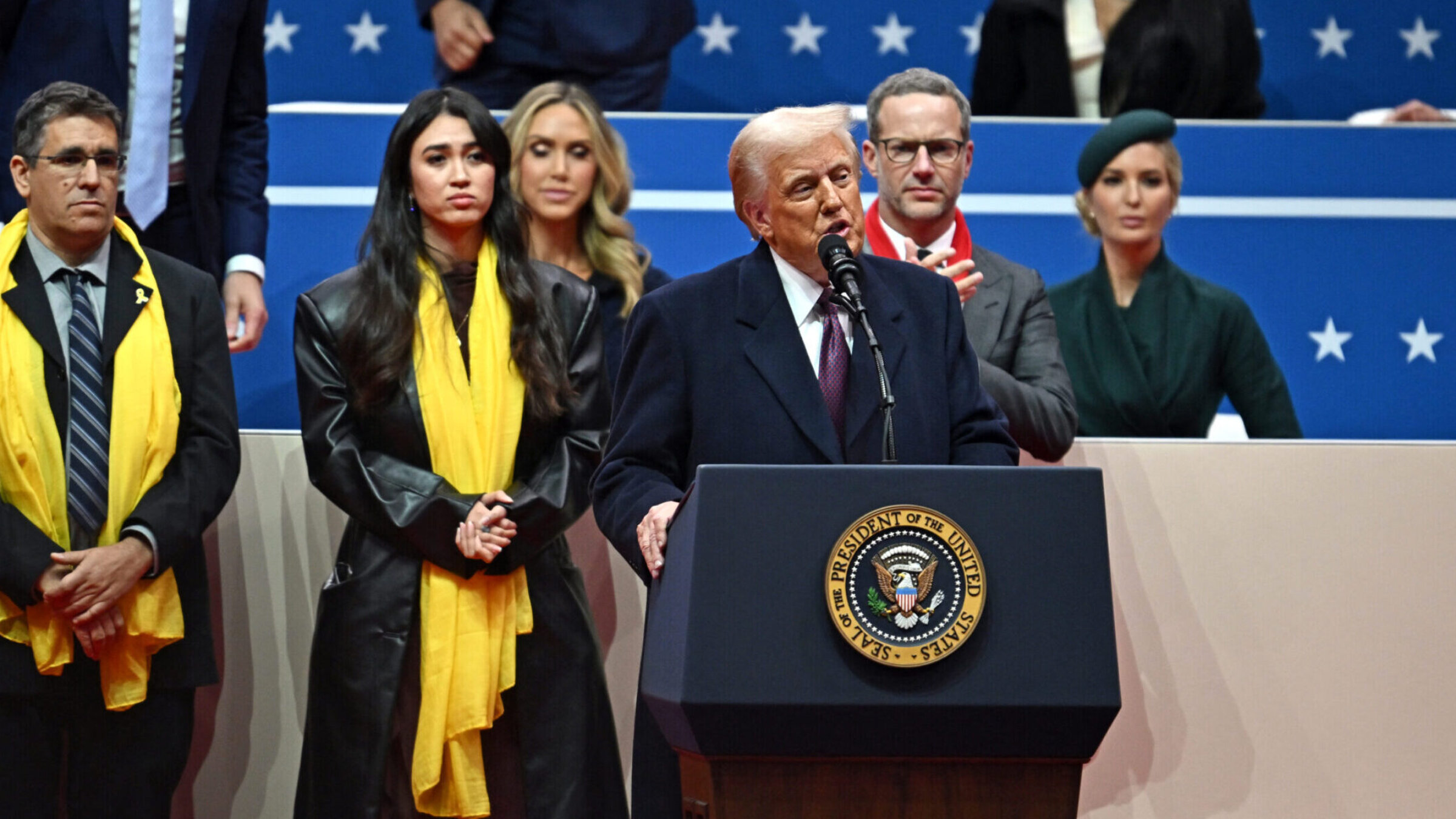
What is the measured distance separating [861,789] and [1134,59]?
3.00 m

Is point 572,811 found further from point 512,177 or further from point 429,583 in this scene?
point 512,177

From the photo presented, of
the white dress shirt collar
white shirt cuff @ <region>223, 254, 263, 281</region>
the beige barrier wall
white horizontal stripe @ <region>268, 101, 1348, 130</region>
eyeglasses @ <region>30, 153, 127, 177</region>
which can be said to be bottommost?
the beige barrier wall

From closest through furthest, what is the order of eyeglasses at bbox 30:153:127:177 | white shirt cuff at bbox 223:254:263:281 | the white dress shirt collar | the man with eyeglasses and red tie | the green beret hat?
eyeglasses at bbox 30:153:127:177
the man with eyeglasses and red tie
the white dress shirt collar
white shirt cuff at bbox 223:254:263:281
the green beret hat

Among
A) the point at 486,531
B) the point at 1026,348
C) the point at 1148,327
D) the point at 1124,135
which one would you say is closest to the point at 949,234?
the point at 1026,348

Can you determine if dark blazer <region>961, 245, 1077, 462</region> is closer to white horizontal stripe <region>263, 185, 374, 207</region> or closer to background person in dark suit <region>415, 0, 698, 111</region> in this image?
background person in dark suit <region>415, 0, 698, 111</region>

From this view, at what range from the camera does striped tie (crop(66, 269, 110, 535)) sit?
98.8 inches

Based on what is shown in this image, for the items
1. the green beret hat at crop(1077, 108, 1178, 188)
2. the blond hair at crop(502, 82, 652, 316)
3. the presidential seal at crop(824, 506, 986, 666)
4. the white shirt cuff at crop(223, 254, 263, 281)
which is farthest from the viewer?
the green beret hat at crop(1077, 108, 1178, 188)

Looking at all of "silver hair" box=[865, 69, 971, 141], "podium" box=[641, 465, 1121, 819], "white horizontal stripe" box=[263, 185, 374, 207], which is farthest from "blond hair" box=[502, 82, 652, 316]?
"podium" box=[641, 465, 1121, 819]

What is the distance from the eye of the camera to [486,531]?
2.49 m

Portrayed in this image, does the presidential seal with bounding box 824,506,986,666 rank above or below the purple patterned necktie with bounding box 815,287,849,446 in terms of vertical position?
below

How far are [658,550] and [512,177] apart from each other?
6.41 feet

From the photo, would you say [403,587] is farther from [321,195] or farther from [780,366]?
[321,195]

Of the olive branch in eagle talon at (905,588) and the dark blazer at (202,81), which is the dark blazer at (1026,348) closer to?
the olive branch in eagle talon at (905,588)

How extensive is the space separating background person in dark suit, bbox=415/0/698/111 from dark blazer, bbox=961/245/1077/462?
1.47 meters
